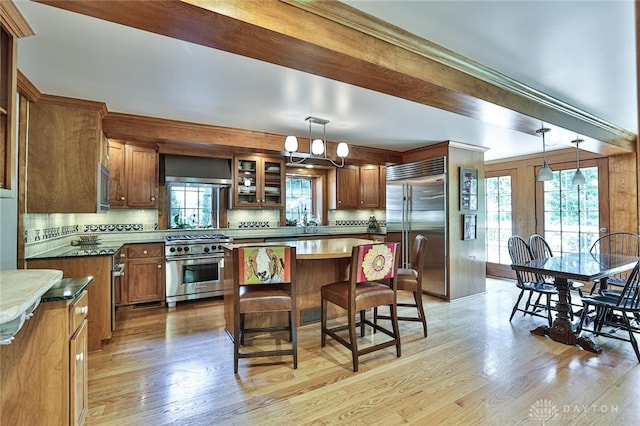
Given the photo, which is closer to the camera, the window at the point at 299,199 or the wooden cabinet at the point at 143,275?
the wooden cabinet at the point at 143,275

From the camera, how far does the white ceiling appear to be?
68.3 inches

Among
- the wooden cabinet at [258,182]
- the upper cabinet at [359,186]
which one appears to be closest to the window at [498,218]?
the upper cabinet at [359,186]

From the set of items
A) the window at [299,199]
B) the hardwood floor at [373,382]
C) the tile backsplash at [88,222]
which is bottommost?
the hardwood floor at [373,382]

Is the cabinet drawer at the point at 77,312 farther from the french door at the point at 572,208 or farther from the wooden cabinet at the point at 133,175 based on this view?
the french door at the point at 572,208

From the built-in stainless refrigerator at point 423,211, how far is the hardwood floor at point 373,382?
147 centimetres

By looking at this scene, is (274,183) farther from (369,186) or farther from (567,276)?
(567,276)

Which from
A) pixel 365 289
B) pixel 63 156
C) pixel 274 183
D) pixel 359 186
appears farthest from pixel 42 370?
pixel 359 186

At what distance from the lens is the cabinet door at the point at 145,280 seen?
3.99 metres

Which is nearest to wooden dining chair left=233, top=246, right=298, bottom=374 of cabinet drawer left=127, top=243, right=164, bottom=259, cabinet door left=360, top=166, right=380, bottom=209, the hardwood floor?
the hardwood floor

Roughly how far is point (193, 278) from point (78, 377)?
2653 millimetres

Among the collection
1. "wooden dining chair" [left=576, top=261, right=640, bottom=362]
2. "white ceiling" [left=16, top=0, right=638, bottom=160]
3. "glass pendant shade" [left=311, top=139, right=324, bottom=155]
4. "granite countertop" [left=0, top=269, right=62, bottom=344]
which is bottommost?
"wooden dining chair" [left=576, top=261, right=640, bottom=362]

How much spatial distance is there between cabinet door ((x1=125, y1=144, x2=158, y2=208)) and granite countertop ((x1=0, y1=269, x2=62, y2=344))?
280 centimetres

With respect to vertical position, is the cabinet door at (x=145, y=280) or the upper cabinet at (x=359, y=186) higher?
the upper cabinet at (x=359, y=186)

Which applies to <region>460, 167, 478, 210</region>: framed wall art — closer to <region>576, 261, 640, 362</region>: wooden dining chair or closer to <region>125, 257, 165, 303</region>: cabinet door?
<region>576, 261, 640, 362</region>: wooden dining chair
